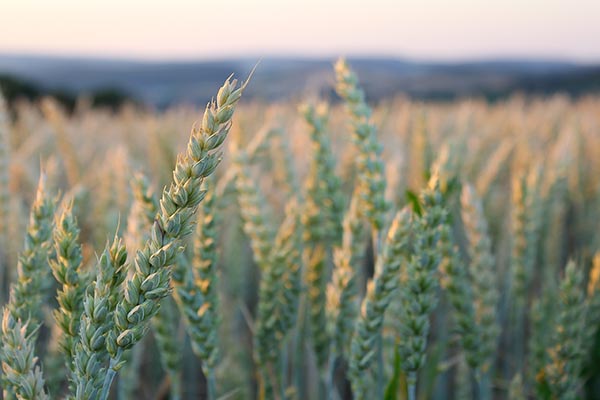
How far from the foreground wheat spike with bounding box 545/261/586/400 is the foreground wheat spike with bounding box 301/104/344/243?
52cm

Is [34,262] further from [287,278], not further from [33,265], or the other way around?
[287,278]

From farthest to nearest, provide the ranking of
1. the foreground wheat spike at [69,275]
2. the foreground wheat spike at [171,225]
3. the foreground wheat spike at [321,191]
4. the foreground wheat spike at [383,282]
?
the foreground wheat spike at [321,191] < the foreground wheat spike at [383,282] < the foreground wheat spike at [69,275] < the foreground wheat spike at [171,225]

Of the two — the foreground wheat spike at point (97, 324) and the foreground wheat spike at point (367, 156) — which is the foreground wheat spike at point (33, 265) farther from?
the foreground wheat spike at point (367, 156)

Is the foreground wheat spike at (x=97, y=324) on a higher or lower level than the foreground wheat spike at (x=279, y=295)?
lower

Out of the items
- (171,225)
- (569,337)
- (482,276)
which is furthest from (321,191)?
(171,225)

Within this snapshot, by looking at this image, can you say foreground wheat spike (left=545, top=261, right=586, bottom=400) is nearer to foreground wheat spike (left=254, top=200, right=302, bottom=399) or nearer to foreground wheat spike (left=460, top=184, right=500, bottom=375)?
foreground wheat spike (left=460, top=184, right=500, bottom=375)

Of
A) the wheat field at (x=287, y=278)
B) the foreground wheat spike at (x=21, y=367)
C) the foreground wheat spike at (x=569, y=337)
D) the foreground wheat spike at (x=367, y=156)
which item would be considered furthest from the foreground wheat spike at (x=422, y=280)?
the foreground wheat spike at (x=21, y=367)

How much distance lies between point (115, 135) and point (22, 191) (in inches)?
83.5

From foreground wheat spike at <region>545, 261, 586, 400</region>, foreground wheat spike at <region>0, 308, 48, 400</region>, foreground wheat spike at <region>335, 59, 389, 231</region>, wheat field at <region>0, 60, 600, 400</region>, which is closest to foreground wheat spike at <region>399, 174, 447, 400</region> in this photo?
wheat field at <region>0, 60, 600, 400</region>

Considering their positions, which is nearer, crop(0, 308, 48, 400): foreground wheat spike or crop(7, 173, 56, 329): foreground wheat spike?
crop(0, 308, 48, 400): foreground wheat spike

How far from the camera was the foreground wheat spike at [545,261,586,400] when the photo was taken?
1.27m

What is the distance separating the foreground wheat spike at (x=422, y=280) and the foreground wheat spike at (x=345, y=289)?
127mm

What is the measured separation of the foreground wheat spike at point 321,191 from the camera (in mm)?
1335

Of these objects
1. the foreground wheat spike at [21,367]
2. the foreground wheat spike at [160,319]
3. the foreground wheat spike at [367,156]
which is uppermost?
the foreground wheat spike at [367,156]
